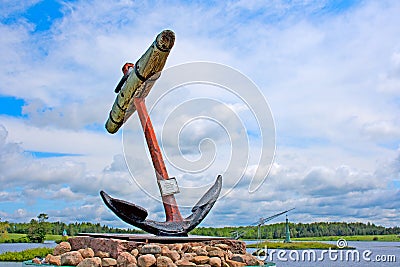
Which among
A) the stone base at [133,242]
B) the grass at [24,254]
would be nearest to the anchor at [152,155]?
the stone base at [133,242]

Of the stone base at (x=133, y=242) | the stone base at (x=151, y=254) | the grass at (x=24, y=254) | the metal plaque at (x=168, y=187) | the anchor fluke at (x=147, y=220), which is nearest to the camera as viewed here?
the stone base at (x=151, y=254)

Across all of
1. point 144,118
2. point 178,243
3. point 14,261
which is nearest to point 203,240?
point 178,243

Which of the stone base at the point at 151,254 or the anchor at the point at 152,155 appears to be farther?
the anchor at the point at 152,155

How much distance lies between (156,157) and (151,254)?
2.15 m

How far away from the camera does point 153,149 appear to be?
8.62 metres

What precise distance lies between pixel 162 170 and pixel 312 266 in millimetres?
8093

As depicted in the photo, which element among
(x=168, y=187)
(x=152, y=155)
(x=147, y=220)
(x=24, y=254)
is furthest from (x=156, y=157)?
(x=24, y=254)

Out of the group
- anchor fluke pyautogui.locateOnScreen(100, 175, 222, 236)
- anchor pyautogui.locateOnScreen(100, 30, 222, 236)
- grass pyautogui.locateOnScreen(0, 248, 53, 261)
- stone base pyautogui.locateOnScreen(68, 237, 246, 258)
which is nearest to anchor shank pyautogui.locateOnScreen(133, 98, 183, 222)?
anchor pyautogui.locateOnScreen(100, 30, 222, 236)

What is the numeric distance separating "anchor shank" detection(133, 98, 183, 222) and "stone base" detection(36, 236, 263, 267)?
2.97ft

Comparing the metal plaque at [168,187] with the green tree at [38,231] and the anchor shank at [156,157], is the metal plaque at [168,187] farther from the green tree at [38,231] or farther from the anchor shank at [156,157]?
the green tree at [38,231]

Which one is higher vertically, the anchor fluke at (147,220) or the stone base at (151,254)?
the anchor fluke at (147,220)

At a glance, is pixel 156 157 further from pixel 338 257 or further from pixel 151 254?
pixel 338 257

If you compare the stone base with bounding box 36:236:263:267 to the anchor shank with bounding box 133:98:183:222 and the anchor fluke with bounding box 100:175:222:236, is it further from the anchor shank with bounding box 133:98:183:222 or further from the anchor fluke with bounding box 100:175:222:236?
the anchor shank with bounding box 133:98:183:222

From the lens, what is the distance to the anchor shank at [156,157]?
26.9ft
